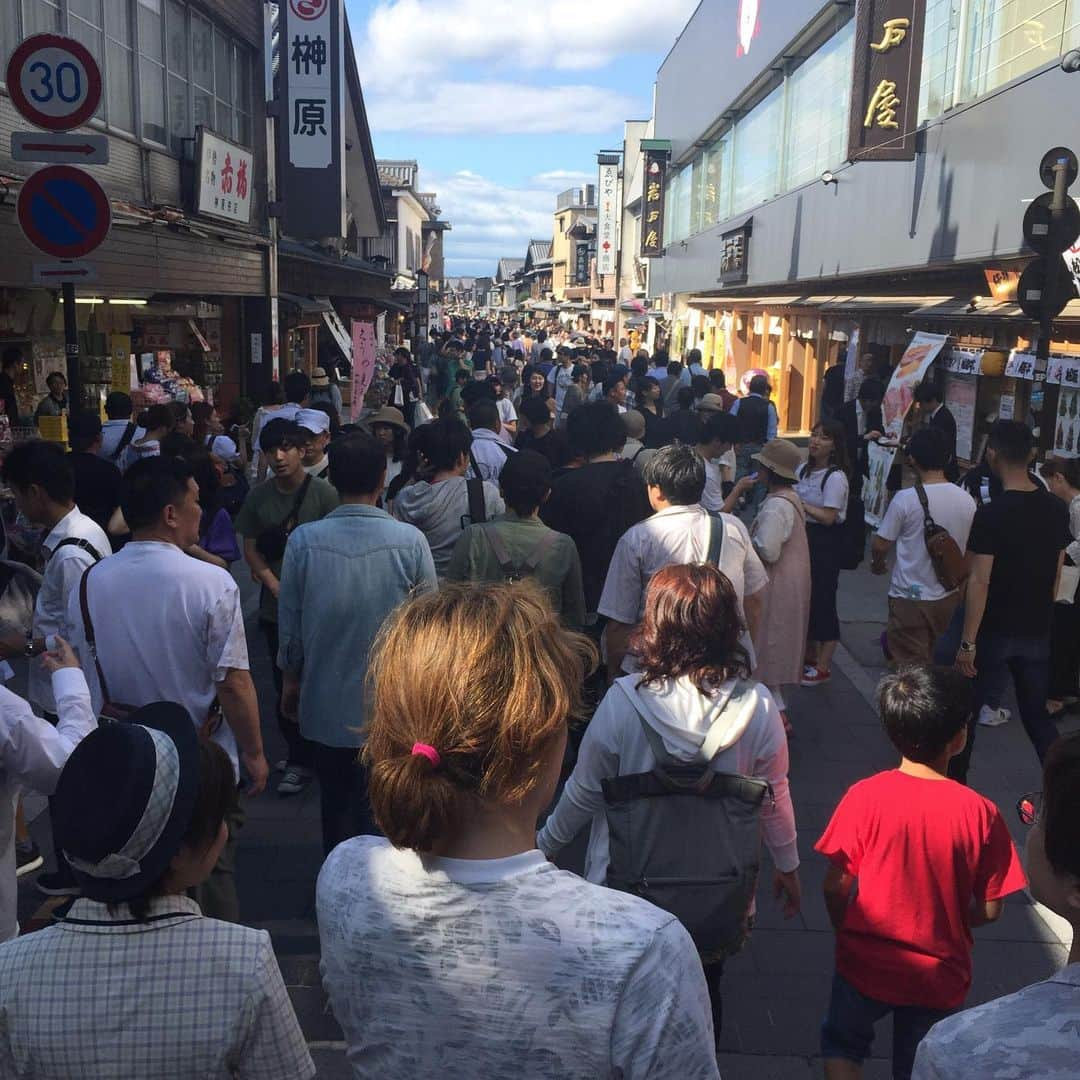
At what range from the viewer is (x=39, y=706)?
4355mm

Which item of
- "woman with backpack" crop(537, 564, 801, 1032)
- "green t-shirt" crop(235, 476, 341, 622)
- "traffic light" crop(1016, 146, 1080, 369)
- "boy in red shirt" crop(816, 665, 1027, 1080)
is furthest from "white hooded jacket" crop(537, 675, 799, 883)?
"traffic light" crop(1016, 146, 1080, 369)

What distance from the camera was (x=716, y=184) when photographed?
98.9 feet

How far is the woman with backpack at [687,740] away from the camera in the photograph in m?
2.84

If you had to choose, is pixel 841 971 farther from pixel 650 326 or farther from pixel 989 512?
pixel 650 326

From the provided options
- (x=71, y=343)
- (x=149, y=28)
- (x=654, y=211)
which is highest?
(x=654, y=211)

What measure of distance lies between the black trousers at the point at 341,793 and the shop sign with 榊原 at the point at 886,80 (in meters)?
10.7

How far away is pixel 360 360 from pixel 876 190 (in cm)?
720

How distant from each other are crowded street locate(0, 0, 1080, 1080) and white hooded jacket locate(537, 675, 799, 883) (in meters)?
0.01

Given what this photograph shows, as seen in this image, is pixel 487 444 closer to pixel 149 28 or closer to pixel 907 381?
pixel 907 381

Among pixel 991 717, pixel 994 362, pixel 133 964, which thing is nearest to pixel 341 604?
pixel 133 964

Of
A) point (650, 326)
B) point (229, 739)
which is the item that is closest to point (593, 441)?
point (229, 739)

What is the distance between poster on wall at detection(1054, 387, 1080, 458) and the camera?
870 cm

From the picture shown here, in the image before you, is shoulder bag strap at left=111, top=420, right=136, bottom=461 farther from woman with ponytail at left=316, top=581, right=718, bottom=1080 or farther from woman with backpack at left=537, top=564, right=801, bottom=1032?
woman with ponytail at left=316, top=581, right=718, bottom=1080

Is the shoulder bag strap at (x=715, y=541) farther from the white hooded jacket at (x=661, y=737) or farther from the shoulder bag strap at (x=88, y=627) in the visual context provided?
the shoulder bag strap at (x=88, y=627)
